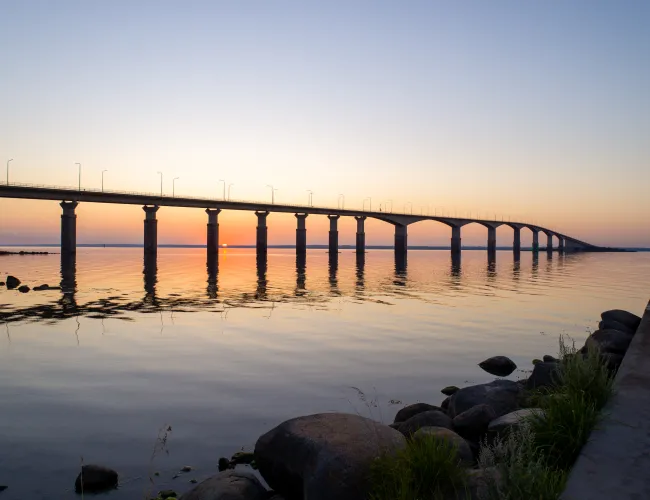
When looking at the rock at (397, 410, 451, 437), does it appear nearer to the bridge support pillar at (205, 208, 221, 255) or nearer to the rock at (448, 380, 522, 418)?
the rock at (448, 380, 522, 418)

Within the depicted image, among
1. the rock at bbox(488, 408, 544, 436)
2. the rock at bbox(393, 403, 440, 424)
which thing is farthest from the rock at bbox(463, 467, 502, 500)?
the rock at bbox(393, 403, 440, 424)

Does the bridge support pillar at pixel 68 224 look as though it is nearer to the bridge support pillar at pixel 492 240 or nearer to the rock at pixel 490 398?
the rock at pixel 490 398

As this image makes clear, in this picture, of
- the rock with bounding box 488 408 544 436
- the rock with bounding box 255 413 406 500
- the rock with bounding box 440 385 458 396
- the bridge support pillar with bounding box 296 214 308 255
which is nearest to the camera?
the rock with bounding box 255 413 406 500

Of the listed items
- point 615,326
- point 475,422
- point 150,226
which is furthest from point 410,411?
point 150,226

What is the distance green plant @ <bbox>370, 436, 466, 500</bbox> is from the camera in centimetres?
624

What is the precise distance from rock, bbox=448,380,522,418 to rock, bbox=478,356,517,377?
516cm

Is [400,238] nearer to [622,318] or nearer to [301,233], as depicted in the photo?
[301,233]

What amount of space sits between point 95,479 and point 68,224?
102 m

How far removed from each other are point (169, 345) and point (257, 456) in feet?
45.2

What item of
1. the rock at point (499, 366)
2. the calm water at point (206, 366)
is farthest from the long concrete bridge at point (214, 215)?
the rock at point (499, 366)

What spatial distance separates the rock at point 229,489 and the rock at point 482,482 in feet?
10.1

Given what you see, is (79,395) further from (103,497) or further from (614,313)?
(614,313)

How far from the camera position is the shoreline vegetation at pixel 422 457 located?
595 centimetres

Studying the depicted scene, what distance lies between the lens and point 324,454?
714cm
